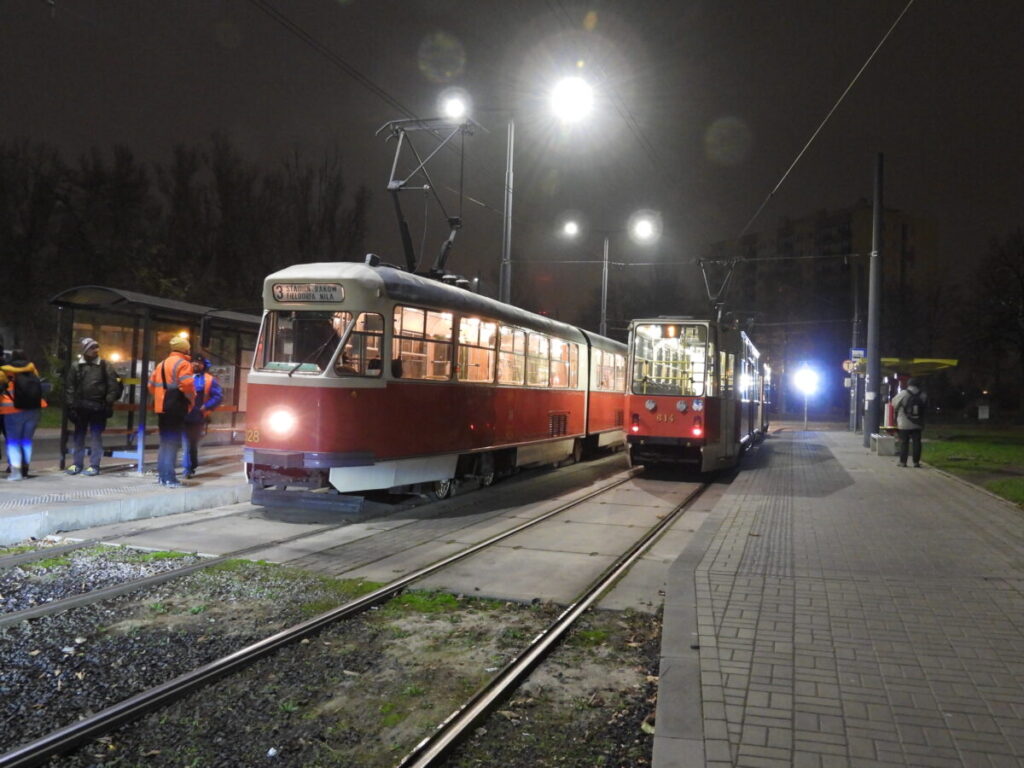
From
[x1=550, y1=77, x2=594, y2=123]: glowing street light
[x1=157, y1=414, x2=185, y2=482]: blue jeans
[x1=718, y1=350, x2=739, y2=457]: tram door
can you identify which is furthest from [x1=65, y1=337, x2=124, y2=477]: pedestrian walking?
[x1=718, y1=350, x2=739, y2=457]: tram door

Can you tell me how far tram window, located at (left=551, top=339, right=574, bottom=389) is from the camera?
1645cm

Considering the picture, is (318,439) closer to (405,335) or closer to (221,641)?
(405,335)

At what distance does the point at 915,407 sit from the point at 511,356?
939 cm

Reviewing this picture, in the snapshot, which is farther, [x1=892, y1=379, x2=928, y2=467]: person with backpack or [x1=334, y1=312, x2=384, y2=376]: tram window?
[x1=892, y1=379, x2=928, y2=467]: person with backpack

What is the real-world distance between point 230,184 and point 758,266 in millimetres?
86101

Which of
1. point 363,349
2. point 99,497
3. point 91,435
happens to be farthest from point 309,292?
point 91,435

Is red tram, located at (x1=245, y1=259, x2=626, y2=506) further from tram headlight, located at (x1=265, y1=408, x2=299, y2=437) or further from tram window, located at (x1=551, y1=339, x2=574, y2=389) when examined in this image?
tram window, located at (x1=551, y1=339, x2=574, y2=389)

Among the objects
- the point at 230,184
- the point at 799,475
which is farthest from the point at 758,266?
the point at 799,475

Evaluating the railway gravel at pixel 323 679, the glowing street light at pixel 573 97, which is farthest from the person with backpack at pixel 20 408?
the glowing street light at pixel 573 97

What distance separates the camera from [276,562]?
7.76 metres

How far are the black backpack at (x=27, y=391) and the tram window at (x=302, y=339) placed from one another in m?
3.43

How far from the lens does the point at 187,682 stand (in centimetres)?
457

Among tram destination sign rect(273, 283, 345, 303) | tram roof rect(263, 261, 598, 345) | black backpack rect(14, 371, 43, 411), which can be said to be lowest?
black backpack rect(14, 371, 43, 411)

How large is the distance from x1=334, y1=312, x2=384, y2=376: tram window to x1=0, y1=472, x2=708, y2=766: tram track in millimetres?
3287
